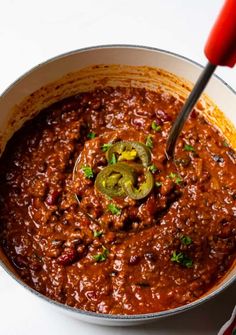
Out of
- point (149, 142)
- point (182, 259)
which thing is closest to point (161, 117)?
point (149, 142)

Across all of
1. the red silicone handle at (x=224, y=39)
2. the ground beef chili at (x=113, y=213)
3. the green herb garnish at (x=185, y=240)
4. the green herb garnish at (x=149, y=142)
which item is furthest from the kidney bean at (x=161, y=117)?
the red silicone handle at (x=224, y=39)

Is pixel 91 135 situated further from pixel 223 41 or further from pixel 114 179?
pixel 223 41

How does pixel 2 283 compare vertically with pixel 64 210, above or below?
below

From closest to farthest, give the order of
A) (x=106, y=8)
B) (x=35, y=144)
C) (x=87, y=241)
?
(x=87, y=241) → (x=35, y=144) → (x=106, y=8)

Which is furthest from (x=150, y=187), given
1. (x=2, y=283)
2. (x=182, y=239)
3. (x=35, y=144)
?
(x=2, y=283)

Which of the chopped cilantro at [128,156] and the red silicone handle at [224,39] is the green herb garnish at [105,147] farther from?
the red silicone handle at [224,39]

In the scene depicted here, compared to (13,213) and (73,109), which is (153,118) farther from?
(13,213)

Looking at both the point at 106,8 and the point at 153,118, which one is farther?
the point at 106,8

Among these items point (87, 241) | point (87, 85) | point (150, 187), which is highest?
point (87, 85)
